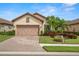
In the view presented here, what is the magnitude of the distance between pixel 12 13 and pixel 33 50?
3.78 ft

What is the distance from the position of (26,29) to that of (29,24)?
200 mm

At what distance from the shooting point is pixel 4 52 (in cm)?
644

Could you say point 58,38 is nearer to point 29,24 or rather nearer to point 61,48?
point 61,48

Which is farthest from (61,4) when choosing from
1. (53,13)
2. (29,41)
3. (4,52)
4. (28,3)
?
(4,52)

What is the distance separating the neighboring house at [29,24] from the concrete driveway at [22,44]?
149mm

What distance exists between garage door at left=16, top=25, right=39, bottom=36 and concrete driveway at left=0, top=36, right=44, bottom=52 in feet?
0.39

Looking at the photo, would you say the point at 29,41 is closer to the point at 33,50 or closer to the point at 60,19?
the point at 33,50

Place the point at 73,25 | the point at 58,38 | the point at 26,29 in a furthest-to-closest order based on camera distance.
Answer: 1. the point at 26,29
2. the point at 58,38
3. the point at 73,25

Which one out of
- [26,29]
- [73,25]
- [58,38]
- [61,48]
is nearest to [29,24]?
[26,29]

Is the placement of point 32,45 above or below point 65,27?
below

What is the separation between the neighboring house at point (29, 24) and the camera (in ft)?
21.4

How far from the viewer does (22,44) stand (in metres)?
6.57

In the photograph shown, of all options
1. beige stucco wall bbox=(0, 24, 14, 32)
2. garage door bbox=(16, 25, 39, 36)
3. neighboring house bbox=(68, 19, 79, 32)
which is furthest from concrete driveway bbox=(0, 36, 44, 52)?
neighboring house bbox=(68, 19, 79, 32)

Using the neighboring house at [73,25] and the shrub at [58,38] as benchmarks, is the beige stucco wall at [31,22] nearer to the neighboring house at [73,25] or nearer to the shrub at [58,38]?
the shrub at [58,38]
